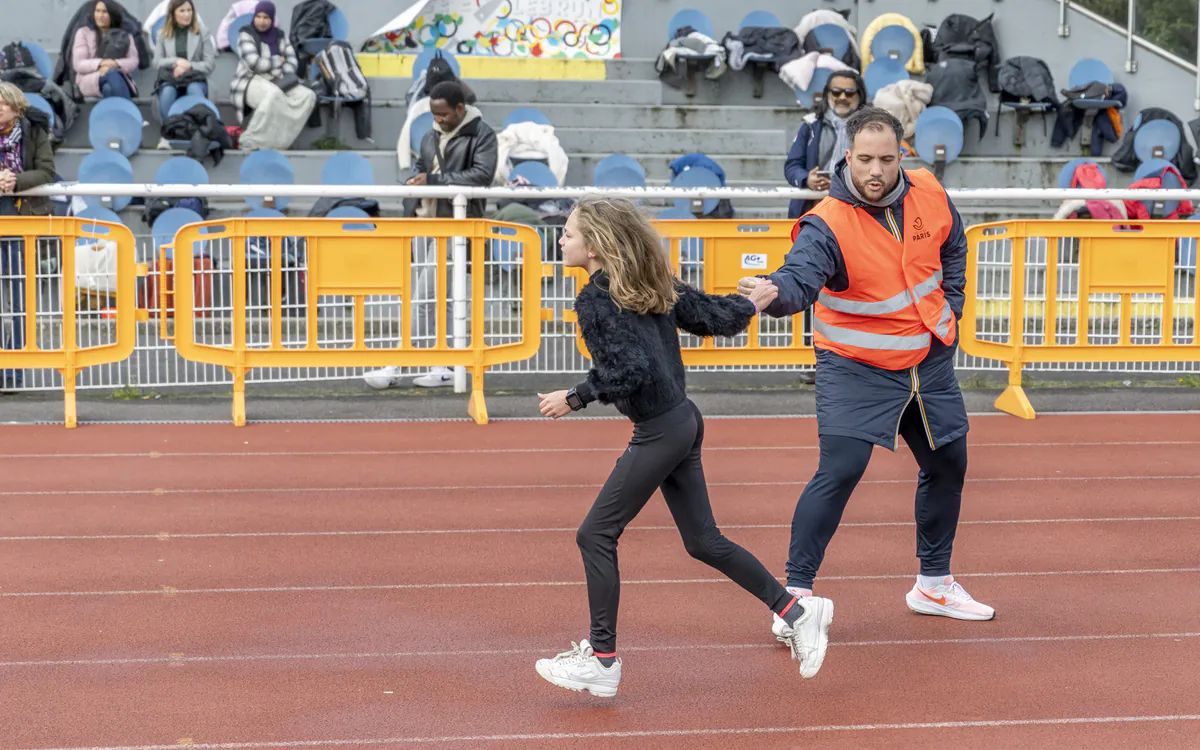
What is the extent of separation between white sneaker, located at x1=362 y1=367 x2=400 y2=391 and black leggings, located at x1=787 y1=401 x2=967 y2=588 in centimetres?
594

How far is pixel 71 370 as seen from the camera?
979 cm

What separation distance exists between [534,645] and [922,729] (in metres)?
1.45

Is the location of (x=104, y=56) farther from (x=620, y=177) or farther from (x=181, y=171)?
(x=620, y=177)

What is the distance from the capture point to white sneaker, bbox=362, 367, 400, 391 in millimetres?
10664

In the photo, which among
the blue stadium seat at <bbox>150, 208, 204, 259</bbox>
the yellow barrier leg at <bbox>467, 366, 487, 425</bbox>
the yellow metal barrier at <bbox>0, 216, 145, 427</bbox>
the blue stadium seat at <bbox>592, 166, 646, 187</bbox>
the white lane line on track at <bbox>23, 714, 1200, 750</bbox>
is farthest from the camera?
the blue stadium seat at <bbox>592, 166, 646, 187</bbox>

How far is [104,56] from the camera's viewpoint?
1630 cm

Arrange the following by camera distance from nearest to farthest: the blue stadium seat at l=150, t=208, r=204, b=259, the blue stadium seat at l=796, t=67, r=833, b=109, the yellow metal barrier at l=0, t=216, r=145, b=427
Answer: the yellow metal barrier at l=0, t=216, r=145, b=427
the blue stadium seat at l=150, t=208, r=204, b=259
the blue stadium seat at l=796, t=67, r=833, b=109

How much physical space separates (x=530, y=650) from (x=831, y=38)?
554 inches

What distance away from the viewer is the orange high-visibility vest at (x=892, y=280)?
5.00 meters

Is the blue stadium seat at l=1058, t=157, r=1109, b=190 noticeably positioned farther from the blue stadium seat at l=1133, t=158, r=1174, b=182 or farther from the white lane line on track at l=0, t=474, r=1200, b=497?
the white lane line on track at l=0, t=474, r=1200, b=497

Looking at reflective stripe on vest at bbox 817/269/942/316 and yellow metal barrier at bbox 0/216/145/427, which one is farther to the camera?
yellow metal barrier at bbox 0/216/145/427

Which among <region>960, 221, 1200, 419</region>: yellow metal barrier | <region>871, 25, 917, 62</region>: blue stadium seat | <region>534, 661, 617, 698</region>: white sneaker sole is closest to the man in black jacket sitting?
<region>960, 221, 1200, 419</region>: yellow metal barrier

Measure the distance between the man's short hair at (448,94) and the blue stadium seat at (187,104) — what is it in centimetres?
580

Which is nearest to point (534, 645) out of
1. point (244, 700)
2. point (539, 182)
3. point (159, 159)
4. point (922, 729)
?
point (244, 700)
